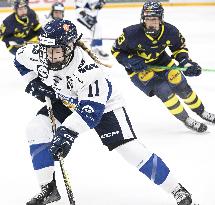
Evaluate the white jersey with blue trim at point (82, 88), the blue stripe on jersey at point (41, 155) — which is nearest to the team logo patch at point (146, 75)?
the white jersey with blue trim at point (82, 88)

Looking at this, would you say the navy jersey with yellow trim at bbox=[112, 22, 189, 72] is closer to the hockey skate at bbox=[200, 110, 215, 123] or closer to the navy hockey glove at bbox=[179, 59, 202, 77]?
the navy hockey glove at bbox=[179, 59, 202, 77]

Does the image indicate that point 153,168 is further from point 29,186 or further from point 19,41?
point 19,41

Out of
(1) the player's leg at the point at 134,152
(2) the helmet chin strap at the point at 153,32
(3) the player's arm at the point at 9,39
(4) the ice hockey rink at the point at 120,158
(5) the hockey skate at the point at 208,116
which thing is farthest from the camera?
(3) the player's arm at the point at 9,39

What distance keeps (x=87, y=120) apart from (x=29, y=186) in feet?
2.97

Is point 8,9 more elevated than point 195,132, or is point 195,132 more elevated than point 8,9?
point 195,132

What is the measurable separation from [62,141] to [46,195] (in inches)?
19.0

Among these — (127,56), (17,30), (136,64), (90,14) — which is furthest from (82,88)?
(90,14)

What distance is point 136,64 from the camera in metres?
3.67

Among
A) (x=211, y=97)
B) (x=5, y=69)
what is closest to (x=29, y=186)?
(x=211, y=97)

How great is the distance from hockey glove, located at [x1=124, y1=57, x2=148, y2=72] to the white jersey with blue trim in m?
1.11

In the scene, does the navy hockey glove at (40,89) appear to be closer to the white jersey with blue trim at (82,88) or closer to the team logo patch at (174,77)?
A: the white jersey with blue trim at (82,88)

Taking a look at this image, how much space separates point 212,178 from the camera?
301 centimetres

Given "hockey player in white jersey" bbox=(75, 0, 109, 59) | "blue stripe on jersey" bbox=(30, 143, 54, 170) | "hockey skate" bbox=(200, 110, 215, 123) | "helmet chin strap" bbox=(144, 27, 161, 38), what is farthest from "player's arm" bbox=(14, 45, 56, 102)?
"hockey player in white jersey" bbox=(75, 0, 109, 59)

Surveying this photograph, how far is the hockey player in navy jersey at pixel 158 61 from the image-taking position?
143 inches
